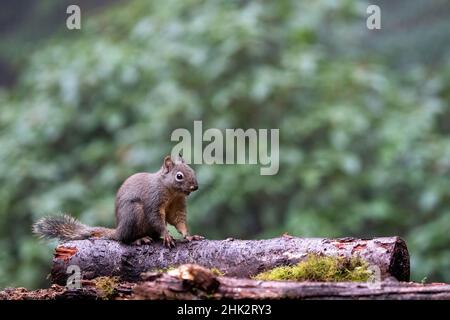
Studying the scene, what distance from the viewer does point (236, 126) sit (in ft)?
18.9

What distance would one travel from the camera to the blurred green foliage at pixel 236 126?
217 inches

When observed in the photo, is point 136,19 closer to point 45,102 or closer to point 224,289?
point 45,102

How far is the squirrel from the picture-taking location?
3207 millimetres

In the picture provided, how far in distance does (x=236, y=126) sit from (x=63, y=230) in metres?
2.66

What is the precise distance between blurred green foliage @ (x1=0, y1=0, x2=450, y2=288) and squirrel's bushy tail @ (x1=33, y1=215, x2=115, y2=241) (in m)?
1.96

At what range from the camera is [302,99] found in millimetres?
5895

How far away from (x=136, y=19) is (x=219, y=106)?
126 cm

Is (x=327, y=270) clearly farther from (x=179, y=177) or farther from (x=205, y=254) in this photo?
(x=179, y=177)

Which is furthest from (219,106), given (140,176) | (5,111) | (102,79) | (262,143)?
(140,176)

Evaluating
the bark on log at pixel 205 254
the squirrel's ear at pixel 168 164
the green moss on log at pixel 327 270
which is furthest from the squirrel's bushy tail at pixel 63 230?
the green moss on log at pixel 327 270

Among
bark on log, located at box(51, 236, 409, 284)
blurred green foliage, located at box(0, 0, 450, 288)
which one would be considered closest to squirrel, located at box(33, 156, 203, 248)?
bark on log, located at box(51, 236, 409, 284)

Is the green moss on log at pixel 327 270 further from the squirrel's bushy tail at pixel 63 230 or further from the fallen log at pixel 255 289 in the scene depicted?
the squirrel's bushy tail at pixel 63 230

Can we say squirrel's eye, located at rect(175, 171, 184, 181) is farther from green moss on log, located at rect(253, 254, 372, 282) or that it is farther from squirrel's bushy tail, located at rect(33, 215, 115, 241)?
green moss on log, located at rect(253, 254, 372, 282)

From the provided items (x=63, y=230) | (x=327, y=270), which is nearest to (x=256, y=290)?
(x=327, y=270)
